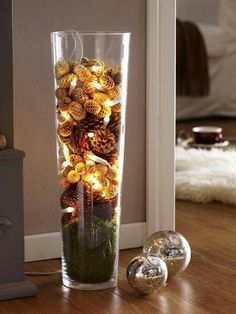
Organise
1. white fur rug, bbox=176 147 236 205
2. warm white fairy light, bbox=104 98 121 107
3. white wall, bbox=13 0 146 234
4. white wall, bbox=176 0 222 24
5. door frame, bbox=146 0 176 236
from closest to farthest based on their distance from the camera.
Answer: warm white fairy light, bbox=104 98 121 107 → white wall, bbox=13 0 146 234 → door frame, bbox=146 0 176 236 → white fur rug, bbox=176 147 236 205 → white wall, bbox=176 0 222 24

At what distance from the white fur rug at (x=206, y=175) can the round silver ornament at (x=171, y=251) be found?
108 cm

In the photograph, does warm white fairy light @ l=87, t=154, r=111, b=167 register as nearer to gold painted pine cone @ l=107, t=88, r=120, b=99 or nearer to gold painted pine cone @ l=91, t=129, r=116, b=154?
gold painted pine cone @ l=91, t=129, r=116, b=154

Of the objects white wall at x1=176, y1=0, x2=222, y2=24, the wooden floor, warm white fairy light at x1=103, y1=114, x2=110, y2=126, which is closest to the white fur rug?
the wooden floor

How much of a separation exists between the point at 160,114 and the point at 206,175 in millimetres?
1094

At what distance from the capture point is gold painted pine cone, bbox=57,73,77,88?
7.98ft

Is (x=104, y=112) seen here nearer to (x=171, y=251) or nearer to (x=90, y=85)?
(x=90, y=85)

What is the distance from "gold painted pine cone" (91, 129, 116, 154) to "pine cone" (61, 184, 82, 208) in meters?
0.13

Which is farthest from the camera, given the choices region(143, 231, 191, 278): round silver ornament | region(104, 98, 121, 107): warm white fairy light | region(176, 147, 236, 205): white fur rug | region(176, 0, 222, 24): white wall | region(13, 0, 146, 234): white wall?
region(176, 0, 222, 24): white wall

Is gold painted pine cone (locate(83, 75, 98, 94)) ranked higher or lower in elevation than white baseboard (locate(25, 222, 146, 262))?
higher

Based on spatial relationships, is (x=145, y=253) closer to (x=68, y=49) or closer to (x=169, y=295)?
(x=169, y=295)

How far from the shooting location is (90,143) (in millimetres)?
Result: 2430

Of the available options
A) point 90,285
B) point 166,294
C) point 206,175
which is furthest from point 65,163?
point 206,175

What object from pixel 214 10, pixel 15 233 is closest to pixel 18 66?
pixel 15 233

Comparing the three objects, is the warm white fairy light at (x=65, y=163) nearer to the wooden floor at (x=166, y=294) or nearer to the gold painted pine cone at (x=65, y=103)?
the gold painted pine cone at (x=65, y=103)
